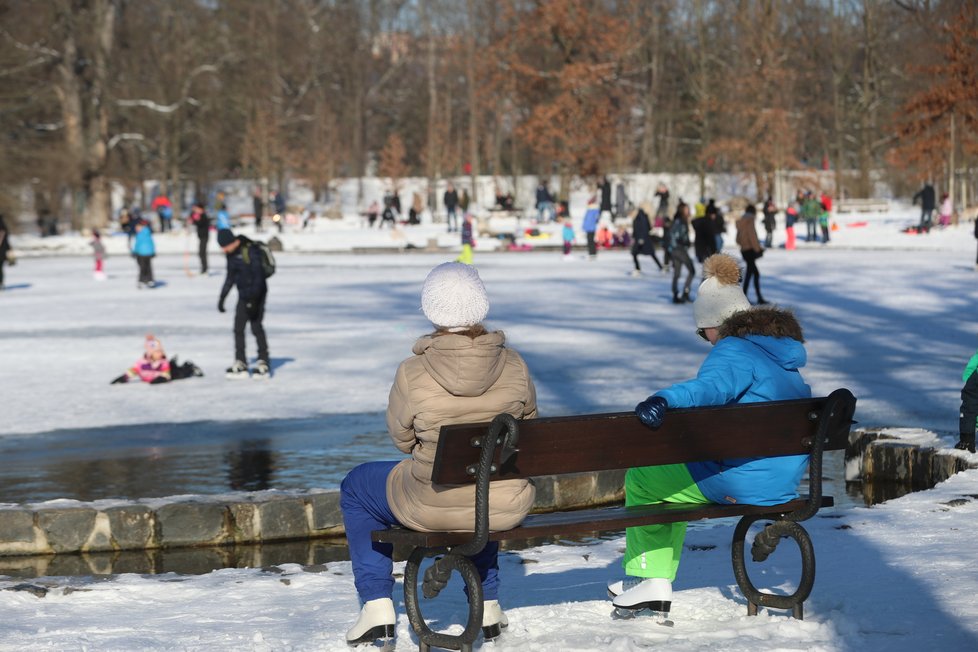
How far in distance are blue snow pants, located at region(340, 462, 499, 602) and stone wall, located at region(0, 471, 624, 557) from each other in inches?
102

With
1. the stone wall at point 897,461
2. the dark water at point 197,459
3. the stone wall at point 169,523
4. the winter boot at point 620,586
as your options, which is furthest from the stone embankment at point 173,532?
the stone wall at point 897,461

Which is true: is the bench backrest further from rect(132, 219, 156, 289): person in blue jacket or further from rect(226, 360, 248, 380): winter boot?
rect(132, 219, 156, 289): person in blue jacket

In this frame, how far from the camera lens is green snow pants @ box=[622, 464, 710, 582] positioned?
5.02 meters

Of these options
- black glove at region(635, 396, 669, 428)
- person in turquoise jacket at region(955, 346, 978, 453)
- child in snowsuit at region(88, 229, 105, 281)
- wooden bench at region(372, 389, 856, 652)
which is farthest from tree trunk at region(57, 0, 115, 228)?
black glove at region(635, 396, 669, 428)

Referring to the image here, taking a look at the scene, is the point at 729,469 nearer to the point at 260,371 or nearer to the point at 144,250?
the point at 260,371

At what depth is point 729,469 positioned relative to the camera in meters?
4.95

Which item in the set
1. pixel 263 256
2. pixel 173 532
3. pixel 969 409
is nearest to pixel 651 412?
pixel 173 532

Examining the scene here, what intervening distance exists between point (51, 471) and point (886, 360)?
8.12 metres

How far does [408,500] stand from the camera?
4441 mm

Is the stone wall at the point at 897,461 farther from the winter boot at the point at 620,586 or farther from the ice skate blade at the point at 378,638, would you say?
the ice skate blade at the point at 378,638

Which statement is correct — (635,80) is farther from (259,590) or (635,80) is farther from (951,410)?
(259,590)

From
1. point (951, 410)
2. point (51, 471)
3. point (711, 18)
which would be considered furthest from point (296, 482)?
point (711, 18)

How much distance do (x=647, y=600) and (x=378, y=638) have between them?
0.96 meters

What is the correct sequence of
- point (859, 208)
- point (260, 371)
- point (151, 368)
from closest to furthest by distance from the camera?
point (151, 368) → point (260, 371) → point (859, 208)
